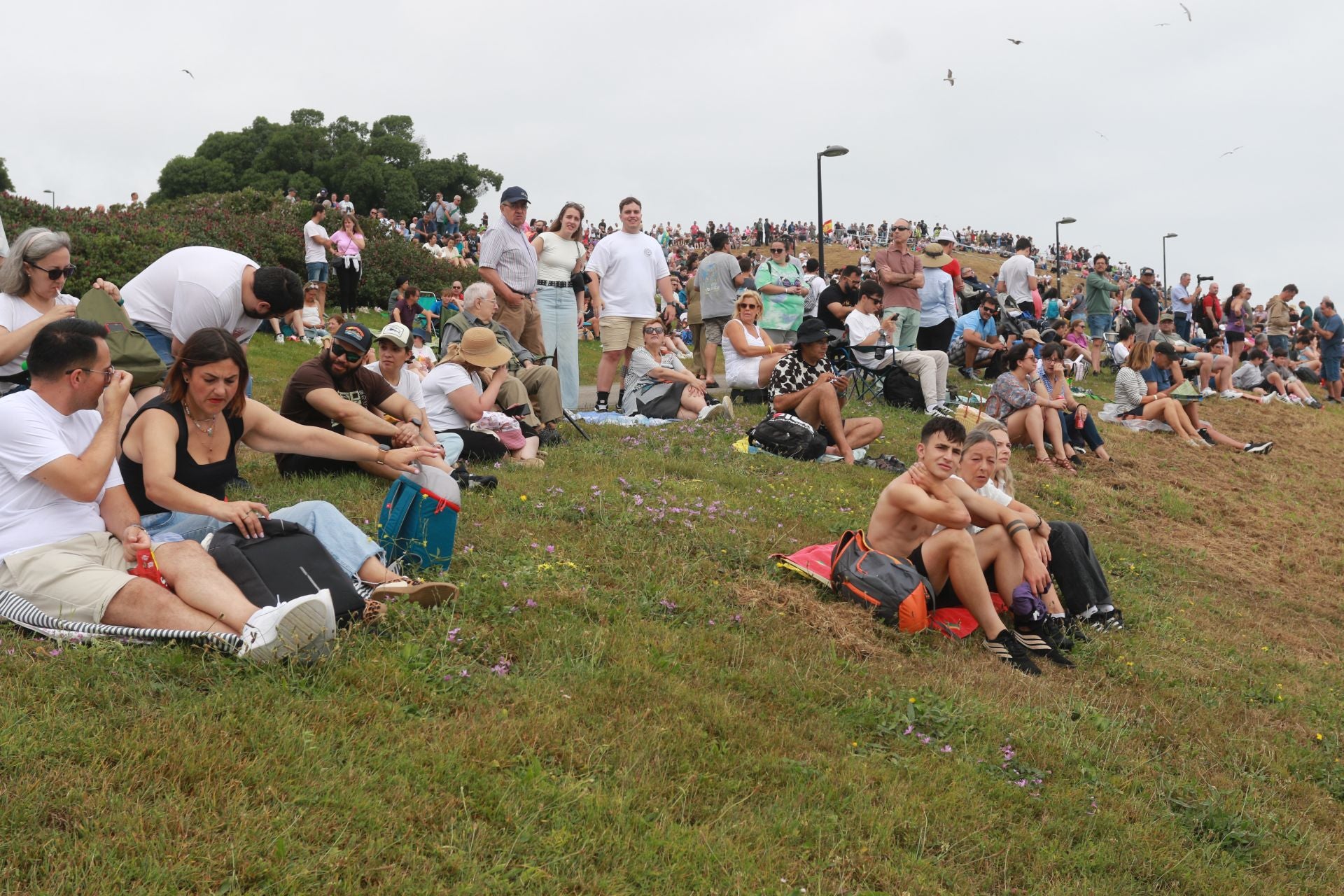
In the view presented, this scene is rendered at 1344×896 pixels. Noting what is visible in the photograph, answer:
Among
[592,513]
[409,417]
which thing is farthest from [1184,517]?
[409,417]

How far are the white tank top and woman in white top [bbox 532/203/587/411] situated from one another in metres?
1.87

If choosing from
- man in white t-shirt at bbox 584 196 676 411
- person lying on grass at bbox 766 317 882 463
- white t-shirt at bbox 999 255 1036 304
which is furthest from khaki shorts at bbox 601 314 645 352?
white t-shirt at bbox 999 255 1036 304

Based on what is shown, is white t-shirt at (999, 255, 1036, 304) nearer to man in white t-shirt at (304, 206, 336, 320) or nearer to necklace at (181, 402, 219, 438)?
man in white t-shirt at (304, 206, 336, 320)

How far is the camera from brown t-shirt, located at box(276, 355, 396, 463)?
22.5ft

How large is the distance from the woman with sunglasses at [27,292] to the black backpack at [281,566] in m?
2.18

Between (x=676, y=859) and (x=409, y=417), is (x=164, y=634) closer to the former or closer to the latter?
(x=676, y=859)

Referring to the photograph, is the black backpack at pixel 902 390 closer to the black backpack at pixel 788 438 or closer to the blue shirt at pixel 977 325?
the black backpack at pixel 788 438

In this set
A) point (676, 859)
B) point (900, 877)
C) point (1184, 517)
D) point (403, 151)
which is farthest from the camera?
point (403, 151)

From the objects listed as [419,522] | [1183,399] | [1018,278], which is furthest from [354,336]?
[1018,278]

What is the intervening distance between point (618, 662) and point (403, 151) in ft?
185

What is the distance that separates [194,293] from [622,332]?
5.45 meters

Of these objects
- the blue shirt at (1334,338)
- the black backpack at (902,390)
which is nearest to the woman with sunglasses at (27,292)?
the black backpack at (902,390)

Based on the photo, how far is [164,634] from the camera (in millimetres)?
4250

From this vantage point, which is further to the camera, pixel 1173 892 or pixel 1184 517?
pixel 1184 517
